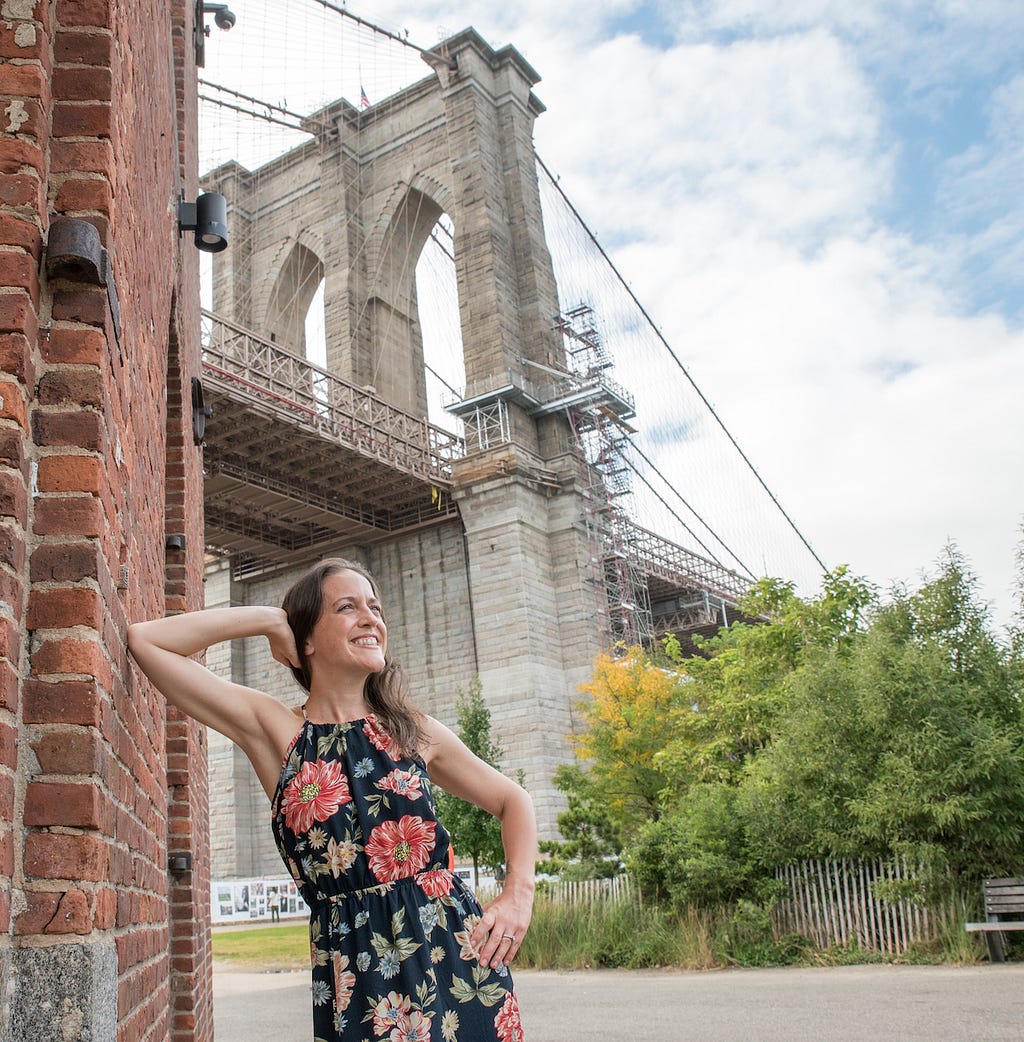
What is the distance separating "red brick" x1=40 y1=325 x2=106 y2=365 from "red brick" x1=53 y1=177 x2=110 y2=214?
0.28 meters

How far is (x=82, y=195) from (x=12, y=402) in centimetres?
54

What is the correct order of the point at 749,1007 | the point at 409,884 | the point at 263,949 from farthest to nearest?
the point at 263,949 → the point at 749,1007 → the point at 409,884

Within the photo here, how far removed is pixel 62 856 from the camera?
1.69 meters

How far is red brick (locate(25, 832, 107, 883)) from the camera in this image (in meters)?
1.67

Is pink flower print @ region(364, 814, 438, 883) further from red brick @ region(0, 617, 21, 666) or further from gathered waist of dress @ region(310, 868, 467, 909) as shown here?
red brick @ region(0, 617, 21, 666)

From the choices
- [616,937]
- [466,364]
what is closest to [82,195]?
[616,937]

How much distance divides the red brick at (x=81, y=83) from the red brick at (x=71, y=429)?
694mm

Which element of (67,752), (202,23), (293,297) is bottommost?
(67,752)

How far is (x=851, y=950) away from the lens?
10320 millimetres

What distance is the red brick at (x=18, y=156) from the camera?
1939mm

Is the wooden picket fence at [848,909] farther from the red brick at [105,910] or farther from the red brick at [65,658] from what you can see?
the red brick at [65,658]

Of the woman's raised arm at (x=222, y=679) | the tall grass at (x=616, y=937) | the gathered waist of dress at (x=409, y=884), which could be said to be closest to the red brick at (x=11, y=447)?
the woman's raised arm at (x=222, y=679)

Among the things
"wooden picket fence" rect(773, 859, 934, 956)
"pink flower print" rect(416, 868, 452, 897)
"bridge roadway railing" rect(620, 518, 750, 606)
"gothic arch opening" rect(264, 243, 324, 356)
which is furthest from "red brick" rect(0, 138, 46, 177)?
"gothic arch opening" rect(264, 243, 324, 356)

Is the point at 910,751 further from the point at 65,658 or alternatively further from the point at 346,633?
Result: the point at 65,658
